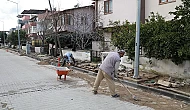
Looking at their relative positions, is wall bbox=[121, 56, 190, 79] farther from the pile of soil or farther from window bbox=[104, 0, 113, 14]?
window bbox=[104, 0, 113, 14]

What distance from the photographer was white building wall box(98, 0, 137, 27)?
16.9 metres

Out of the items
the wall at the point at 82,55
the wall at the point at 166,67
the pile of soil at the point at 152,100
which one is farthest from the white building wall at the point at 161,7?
the pile of soil at the point at 152,100

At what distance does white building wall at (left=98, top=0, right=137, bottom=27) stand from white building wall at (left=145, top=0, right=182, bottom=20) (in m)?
1.10

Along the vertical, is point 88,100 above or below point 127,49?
below

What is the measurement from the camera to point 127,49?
35.1 ft

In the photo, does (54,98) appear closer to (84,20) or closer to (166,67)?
(166,67)

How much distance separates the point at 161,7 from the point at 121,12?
4209mm

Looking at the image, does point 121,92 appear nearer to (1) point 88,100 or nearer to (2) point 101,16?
(1) point 88,100

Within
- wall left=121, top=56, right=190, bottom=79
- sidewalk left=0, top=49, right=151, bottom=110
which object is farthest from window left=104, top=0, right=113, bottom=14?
sidewalk left=0, top=49, right=151, bottom=110

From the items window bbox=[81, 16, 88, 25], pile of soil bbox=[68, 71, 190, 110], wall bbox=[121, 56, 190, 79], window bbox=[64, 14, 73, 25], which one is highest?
window bbox=[64, 14, 73, 25]

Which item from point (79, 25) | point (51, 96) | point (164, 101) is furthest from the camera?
point (79, 25)

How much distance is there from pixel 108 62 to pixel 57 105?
216cm

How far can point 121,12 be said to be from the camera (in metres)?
18.0

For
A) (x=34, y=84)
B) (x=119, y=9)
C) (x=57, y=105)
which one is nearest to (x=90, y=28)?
(x=119, y=9)
